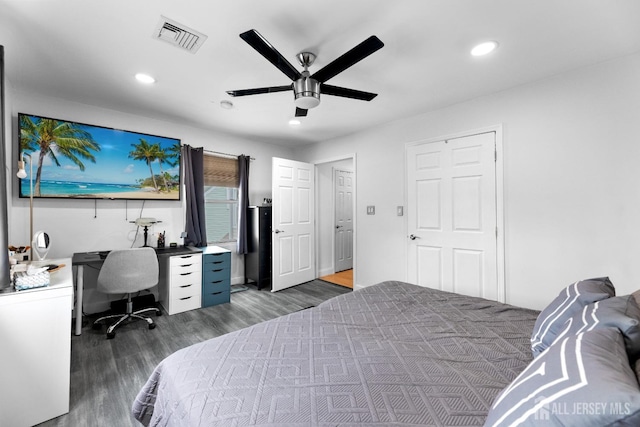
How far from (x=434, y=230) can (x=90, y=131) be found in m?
4.21

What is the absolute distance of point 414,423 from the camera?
0.80 metres

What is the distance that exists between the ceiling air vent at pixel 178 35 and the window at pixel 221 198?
7.38ft

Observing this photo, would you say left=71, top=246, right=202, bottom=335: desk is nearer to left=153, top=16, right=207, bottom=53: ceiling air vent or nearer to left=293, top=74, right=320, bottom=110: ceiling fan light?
left=153, top=16, right=207, bottom=53: ceiling air vent

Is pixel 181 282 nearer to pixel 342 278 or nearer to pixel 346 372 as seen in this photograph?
pixel 342 278

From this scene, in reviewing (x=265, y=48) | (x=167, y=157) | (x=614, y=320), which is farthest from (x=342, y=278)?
(x=614, y=320)

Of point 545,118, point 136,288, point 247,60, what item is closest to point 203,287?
point 136,288

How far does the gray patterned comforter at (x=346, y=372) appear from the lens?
846 mm

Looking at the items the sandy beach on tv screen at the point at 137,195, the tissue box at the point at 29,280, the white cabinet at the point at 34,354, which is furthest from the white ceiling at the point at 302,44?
the white cabinet at the point at 34,354

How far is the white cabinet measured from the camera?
1568mm

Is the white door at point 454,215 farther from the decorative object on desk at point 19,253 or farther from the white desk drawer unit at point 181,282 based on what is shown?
the decorative object on desk at point 19,253

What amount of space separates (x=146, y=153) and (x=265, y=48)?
2704 millimetres

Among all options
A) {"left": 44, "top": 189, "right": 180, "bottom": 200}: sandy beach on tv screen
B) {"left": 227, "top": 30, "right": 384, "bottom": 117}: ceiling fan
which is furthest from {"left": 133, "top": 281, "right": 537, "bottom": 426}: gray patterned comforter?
{"left": 44, "top": 189, "right": 180, "bottom": 200}: sandy beach on tv screen

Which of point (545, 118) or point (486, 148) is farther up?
point (545, 118)

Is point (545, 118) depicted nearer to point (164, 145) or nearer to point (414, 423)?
point (414, 423)
